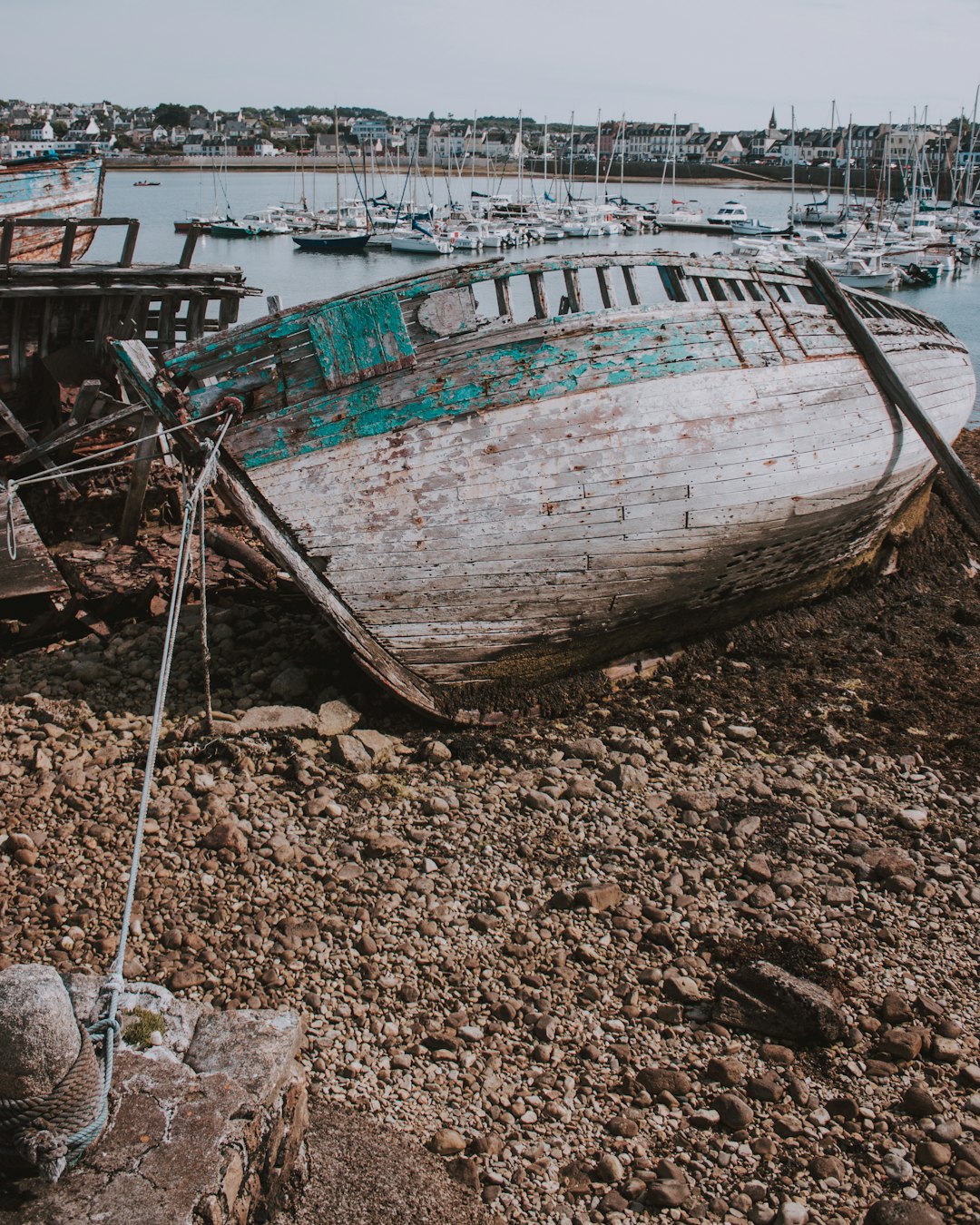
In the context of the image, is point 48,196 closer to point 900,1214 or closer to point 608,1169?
point 608,1169

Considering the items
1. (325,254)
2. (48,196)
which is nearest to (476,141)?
(325,254)

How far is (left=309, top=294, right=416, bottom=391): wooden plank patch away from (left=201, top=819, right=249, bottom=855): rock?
2.76m

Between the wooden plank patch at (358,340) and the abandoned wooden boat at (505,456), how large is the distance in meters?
0.01

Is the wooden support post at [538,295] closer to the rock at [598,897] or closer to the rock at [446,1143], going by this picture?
the rock at [598,897]

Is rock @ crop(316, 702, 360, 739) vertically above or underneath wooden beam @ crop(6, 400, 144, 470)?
underneath

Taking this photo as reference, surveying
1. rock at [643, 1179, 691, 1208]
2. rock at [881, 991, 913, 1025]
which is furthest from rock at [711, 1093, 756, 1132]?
rock at [881, 991, 913, 1025]

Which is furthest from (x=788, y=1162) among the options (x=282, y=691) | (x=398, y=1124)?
(x=282, y=691)

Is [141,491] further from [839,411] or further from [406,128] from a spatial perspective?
[406,128]

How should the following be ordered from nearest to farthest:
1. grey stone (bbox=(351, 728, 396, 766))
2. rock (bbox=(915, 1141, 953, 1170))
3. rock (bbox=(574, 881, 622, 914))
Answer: rock (bbox=(915, 1141, 953, 1170)) → rock (bbox=(574, 881, 622, 914)) → grey stone (bbox=(351, 728, 396, 766))

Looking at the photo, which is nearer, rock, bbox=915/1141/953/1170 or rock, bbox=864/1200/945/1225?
rock, bbox=864/1200/945/1225

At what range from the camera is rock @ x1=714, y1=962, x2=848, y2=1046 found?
473cm

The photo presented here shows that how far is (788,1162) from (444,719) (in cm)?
371

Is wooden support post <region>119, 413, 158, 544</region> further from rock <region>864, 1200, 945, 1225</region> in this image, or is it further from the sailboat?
the sailboat

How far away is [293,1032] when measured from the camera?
156 inches
